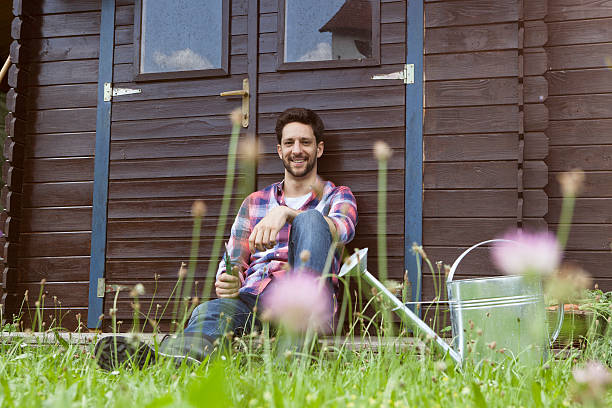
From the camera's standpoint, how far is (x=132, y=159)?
393 cm

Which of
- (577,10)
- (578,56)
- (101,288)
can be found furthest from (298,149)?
(577,10)

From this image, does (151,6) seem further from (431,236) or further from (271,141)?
(431,236)

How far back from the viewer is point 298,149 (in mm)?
3318

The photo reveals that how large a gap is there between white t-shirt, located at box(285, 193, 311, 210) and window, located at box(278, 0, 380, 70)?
2.71 ft

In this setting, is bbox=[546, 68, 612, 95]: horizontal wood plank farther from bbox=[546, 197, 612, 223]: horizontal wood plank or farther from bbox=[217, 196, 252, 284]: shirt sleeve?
bbox=[217, 196, 252, 284]: shirt sleeve

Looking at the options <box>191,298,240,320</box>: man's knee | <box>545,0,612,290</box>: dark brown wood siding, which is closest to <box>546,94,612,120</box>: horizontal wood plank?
<box>545,0,612,290</box>: dark brown wood siding

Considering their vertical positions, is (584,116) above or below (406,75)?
below

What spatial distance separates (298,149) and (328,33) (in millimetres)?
820

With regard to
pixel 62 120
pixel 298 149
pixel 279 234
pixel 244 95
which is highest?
pixel 244 95

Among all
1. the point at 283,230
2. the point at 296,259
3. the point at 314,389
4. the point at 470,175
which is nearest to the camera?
the point at 314,389

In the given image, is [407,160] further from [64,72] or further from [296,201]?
[64,72]

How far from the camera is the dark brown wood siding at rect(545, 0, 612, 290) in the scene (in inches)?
143

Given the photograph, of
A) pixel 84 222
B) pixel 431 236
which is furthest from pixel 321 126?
pixel 84 222

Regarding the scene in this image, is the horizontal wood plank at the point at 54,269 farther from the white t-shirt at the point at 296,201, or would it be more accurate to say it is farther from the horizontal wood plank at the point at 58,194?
the white t-shirt at the point at 296,201
